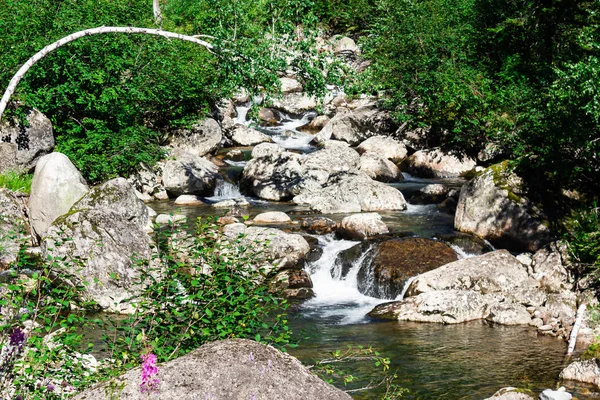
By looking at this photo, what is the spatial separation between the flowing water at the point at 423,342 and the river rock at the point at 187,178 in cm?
798

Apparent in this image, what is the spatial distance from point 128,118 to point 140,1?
20.0 ft

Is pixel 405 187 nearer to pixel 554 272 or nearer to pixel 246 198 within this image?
pixel 246 198

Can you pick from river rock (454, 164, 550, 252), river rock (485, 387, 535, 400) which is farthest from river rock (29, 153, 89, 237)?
river rock (485, 387, 535, 400)

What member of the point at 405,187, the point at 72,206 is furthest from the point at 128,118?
the point at 405,187

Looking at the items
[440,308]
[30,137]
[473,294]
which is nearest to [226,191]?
[30,137]

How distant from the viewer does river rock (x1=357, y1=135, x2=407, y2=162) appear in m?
29.6

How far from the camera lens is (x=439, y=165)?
27562 millimetres

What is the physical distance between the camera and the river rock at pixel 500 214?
58.4ft

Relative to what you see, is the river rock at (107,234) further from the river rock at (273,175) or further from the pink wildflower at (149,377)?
the pink wildflower at (149,377)

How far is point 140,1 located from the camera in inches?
1086

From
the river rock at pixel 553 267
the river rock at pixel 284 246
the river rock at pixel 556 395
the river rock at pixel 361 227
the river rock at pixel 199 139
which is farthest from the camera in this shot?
the river rock at pixel 199 139

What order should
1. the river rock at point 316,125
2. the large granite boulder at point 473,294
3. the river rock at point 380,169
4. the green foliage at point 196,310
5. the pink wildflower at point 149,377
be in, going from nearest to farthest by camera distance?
the pink wildflower at point 149,377 → the green foliage at point 196,310 → the large granite boulder at point 473,294 → the river rock at point 380,169 → the river rock at point 316,125

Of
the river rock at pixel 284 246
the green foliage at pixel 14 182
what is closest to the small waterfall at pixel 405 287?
the river rock at pixel 284 246

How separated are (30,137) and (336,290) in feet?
38.0
